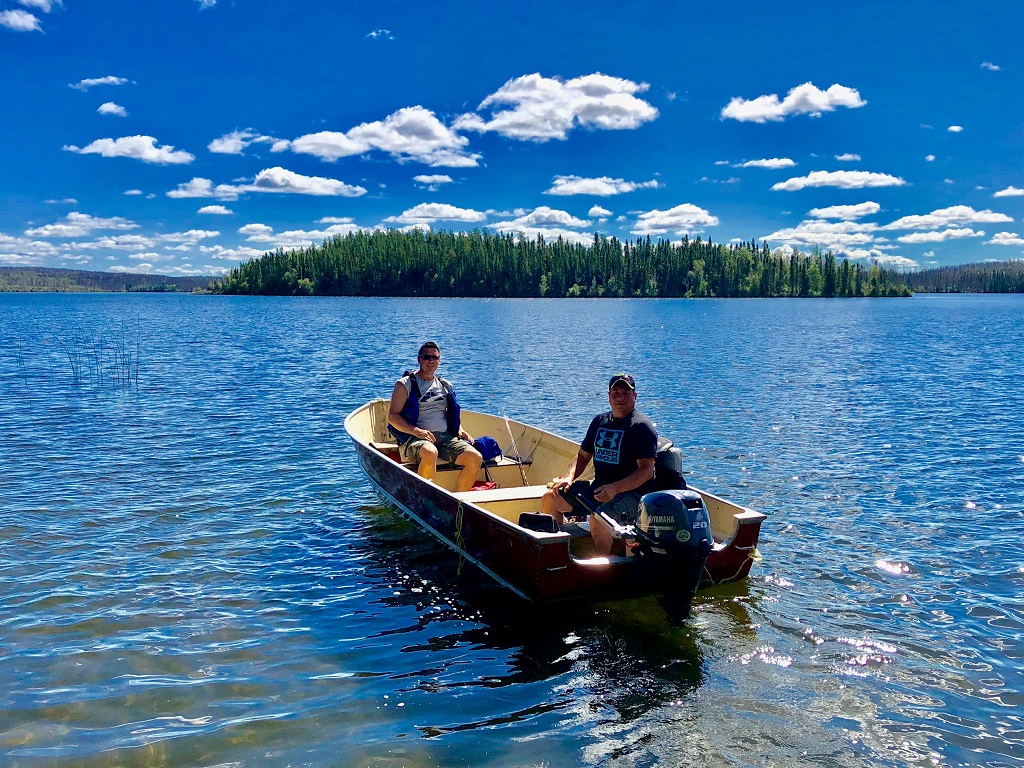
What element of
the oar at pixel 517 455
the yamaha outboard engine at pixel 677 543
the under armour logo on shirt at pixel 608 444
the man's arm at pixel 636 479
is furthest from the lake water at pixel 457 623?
the oar at pixel 517 455

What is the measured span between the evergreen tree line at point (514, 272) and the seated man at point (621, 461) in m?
176

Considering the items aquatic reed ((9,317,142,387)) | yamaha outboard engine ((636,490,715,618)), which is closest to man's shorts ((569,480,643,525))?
yamaha outboard engine ((636,490,715,618))

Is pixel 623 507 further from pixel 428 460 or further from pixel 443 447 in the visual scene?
pixel 443 447

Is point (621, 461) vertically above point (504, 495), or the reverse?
point (621, 461)

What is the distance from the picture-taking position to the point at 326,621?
26.3 ft

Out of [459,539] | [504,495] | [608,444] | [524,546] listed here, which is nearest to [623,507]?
[608,444]

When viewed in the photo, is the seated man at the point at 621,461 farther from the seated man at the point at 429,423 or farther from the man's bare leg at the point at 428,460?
the man's bare leg at the point at 428,460

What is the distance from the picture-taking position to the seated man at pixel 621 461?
8195mm

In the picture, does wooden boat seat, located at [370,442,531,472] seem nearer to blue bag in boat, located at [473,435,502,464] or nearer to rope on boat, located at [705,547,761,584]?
blue bag in boat, located at [473,435,502,464]

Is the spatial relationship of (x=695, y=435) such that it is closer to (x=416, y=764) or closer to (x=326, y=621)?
(x=326, y=621)

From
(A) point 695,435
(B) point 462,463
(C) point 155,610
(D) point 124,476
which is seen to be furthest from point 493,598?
(A) point 695,435

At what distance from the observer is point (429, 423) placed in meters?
11.8

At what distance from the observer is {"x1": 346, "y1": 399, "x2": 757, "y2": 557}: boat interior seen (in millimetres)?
8703

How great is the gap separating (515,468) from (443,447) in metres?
1.27
